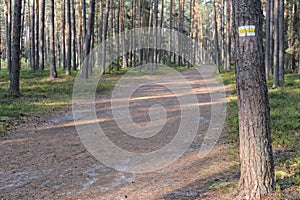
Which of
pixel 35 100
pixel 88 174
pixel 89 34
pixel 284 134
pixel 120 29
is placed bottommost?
pixel 88 174

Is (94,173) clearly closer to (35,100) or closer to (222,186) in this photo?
(222,186)

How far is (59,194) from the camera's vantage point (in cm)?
492

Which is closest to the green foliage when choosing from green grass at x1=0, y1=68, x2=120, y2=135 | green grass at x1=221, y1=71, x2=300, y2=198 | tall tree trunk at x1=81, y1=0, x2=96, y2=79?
green grass at x1=221, y1=71, x2=300, y2=198

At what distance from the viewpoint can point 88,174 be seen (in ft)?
A: 18.9

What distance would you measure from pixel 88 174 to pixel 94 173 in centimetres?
11

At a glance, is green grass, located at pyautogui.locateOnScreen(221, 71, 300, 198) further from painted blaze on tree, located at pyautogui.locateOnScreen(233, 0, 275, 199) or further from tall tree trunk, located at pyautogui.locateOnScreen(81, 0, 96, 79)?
tall tree trunk, located at pyautogui.locateOnScreen(81, 0, 96, 79)

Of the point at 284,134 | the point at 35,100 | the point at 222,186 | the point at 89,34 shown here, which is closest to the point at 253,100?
the point at 222,186

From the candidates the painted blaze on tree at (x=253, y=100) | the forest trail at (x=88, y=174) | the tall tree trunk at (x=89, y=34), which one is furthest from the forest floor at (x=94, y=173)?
the tall tree trunk at (x=89, y=34)

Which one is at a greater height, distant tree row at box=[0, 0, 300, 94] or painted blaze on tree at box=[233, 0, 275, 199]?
distant tree row at box=[0, 0, 300, 94]

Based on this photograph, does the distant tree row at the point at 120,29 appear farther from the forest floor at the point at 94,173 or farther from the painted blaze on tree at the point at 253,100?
the forest floor at the point at 94,173

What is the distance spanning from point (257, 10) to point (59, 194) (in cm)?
384

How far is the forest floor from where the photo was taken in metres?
4.88

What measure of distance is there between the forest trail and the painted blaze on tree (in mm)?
550

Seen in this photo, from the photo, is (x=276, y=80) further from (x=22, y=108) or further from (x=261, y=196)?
(x=261, y=196)
